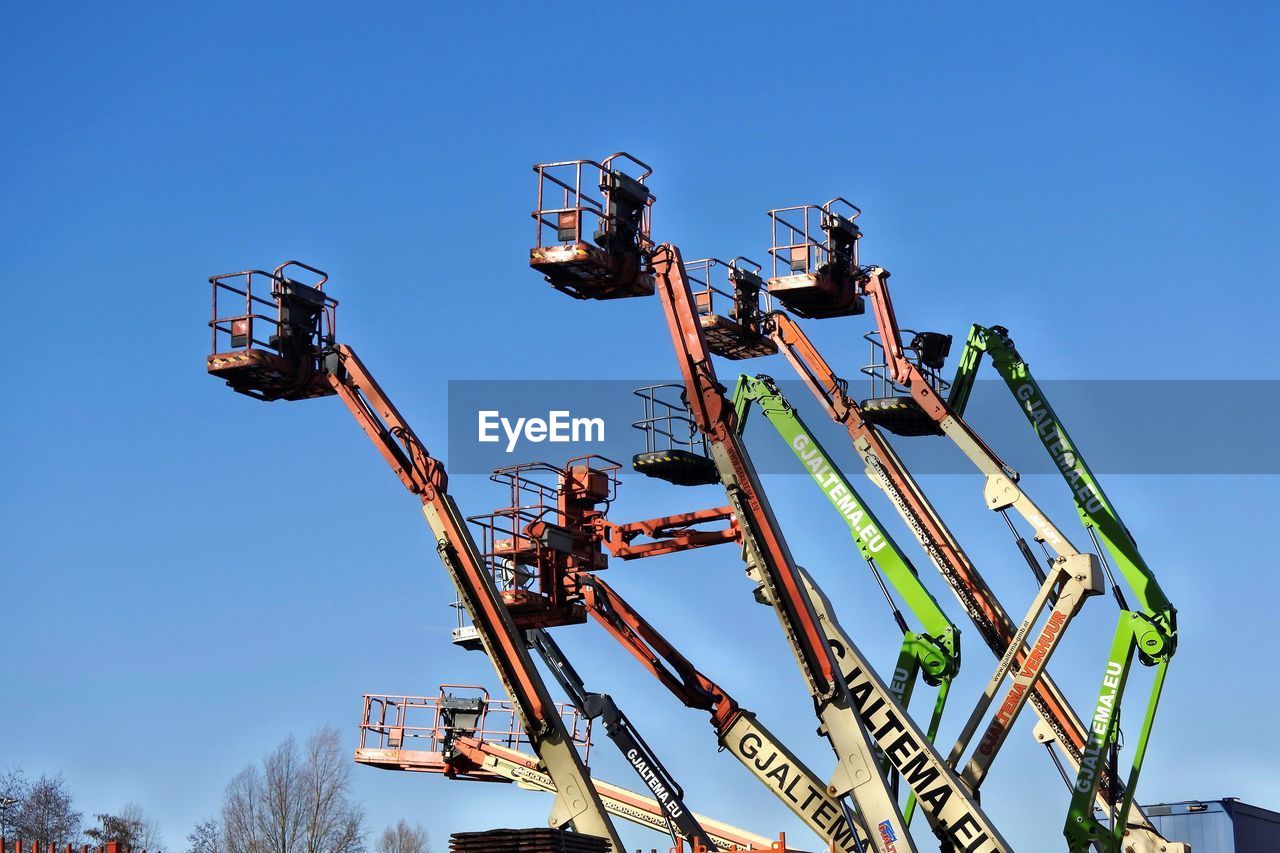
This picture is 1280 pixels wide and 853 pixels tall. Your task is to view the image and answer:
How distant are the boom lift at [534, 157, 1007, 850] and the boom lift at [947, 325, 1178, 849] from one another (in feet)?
22.5

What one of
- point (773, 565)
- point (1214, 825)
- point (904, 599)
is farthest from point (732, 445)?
point (1214, 825)

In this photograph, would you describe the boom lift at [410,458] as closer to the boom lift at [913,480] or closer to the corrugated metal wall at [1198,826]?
the boom lift at [913,480]

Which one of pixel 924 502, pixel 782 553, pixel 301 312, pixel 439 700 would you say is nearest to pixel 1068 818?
pixel 924 502

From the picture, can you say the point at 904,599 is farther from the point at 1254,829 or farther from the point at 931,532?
the point at 1254,829

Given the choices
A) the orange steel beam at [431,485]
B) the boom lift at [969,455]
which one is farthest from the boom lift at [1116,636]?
the orange steel beam at [431,485]

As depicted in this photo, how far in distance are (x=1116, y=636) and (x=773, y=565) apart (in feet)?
28.6

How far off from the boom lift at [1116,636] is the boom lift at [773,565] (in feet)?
22.5

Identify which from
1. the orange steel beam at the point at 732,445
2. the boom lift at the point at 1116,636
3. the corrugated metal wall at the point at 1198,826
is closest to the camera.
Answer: the orange steel beam at the point at 732,445

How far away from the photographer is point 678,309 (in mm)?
29781

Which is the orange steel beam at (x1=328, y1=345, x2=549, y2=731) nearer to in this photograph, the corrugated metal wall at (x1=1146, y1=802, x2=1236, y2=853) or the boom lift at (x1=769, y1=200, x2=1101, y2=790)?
the boom lift at (x1=769, y1=200, x2=1101, y2=790)

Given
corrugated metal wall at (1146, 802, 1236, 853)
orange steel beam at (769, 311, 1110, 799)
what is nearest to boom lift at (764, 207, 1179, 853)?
orange steel beam at (769, 311, 1110, 799)

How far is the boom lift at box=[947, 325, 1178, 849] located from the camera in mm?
34062

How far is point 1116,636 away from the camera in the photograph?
34.6 metres

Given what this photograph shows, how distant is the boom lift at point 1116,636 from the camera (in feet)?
112
